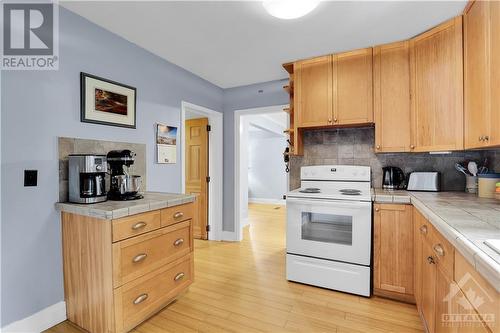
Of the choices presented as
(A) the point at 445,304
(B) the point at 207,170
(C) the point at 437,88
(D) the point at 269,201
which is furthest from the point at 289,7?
(D) the point at 269,201

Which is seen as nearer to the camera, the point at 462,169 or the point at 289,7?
the point at 289,7

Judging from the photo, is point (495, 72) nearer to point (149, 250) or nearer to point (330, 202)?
point (330, 202)

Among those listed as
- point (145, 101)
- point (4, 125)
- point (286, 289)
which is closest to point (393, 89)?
point (286, 289)

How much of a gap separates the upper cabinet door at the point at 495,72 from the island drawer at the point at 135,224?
2290 mm

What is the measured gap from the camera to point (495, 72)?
57.2 inches

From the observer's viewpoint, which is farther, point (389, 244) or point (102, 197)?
point (389, 244)

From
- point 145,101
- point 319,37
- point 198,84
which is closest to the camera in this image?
point 319,37

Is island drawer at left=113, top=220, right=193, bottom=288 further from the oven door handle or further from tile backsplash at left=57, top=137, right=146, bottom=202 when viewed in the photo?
the oven door handle

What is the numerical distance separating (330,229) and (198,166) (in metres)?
2.39

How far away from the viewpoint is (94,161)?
6.04ft

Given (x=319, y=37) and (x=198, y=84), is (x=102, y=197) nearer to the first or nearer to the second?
(x=198, y=84)

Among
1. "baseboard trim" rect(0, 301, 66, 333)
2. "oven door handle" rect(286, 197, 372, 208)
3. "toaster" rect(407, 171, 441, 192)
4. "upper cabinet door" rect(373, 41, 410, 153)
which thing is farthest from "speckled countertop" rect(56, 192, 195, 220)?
"toaster" rect(407, 171, 441, 192)

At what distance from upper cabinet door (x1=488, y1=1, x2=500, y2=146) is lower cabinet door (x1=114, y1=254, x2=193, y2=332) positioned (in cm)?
240

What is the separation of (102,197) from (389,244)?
2426 mm
